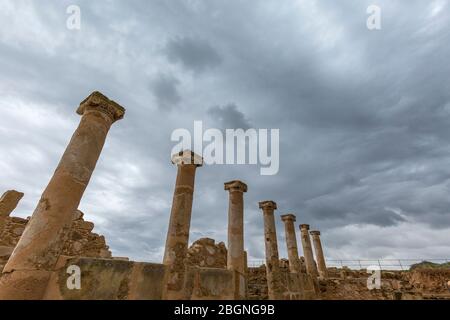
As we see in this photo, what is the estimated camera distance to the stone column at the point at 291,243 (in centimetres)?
1370

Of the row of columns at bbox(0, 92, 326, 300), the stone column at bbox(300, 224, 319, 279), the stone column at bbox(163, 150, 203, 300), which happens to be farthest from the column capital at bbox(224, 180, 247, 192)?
the stone column at bbox(300, 224, 319, 279)

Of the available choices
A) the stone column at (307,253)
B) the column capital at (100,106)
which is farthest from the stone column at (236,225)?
the stone column at (307,253)

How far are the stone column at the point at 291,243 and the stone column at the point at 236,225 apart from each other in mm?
6310

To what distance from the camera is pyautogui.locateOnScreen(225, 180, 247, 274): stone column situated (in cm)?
799

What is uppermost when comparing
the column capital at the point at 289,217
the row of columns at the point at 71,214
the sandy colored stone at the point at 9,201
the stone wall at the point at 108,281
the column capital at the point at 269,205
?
the column capital at the point at 289,217

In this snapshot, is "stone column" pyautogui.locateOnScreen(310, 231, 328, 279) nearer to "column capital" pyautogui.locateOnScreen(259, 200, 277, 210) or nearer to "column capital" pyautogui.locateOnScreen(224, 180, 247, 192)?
"column capital" pyautogui.locateOnScreen(259, 200, 277, 210)

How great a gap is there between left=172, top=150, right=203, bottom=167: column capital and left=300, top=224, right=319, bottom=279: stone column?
12.6m

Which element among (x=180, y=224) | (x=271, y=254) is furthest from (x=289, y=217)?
(x=180, y=224)

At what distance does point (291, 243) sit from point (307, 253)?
306 centimetres

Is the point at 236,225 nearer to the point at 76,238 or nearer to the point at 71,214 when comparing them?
the point at 71,214

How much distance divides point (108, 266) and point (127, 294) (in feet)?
2.21

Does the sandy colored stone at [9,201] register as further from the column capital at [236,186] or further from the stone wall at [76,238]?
the column capital at [236,186]

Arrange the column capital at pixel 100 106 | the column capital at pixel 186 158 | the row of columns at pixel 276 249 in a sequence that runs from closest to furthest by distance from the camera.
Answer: the column capital at pixel 100 106 → the column capital at pixel 186 158 → the row of columns at pixel 276 249
